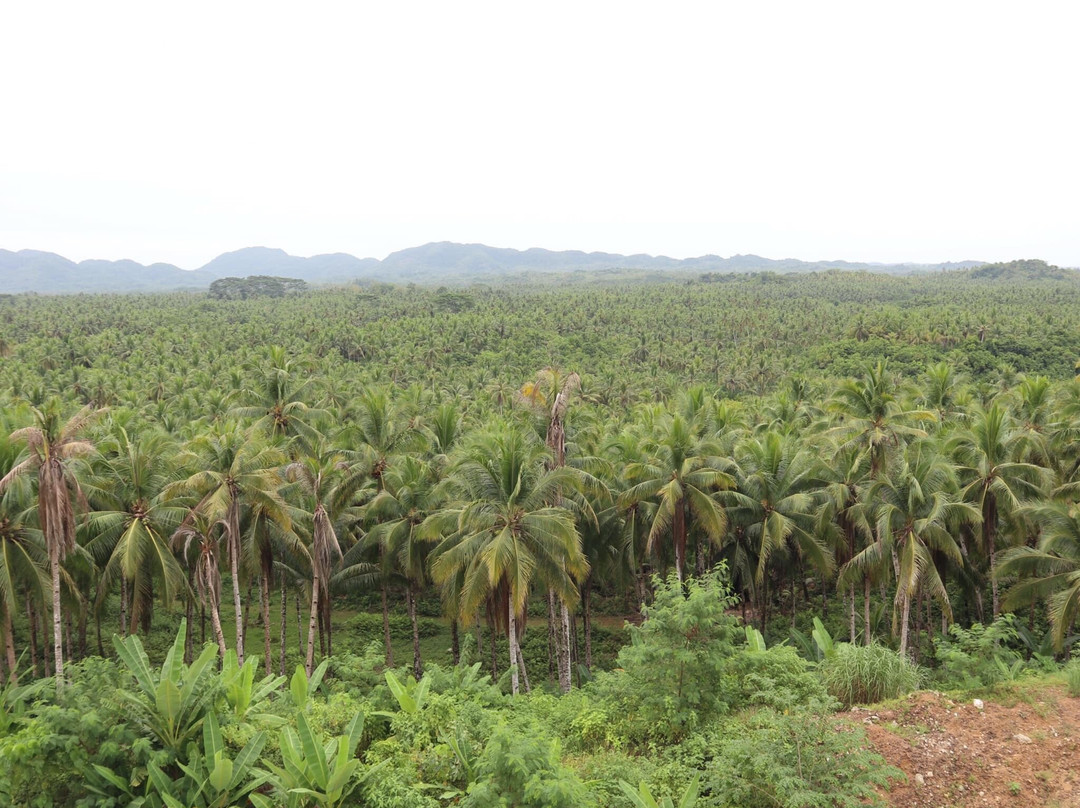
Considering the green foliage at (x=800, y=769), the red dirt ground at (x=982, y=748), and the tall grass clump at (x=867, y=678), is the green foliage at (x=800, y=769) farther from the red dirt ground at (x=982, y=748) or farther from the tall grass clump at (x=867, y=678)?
the tall grass clump at (x=867, y=678)

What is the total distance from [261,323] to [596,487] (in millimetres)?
106420

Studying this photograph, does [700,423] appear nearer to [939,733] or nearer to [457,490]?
[457,490]

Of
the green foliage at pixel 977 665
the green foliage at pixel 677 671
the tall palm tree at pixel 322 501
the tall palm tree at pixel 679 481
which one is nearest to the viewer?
the green foliage at pixel 677 671

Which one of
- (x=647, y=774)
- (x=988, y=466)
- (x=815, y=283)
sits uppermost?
(x=815, y=283)

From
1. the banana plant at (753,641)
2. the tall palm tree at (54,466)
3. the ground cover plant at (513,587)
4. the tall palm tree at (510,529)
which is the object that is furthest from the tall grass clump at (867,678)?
the tall palm tree at (54,466)

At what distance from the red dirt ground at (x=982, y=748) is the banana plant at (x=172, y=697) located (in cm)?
1150

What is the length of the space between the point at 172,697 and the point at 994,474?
2607cm

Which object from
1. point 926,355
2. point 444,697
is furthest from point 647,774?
point 926,355

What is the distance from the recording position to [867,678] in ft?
45.4

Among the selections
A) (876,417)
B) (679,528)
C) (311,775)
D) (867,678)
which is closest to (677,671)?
Answer: (867,678)

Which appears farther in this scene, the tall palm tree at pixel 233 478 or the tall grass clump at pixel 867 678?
the tall palm tree at pixel 233 478

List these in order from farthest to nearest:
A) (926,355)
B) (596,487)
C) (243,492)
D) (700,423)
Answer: (926,355) → (700,423) → (596,487) → (243,492)

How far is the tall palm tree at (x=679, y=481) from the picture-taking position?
2289 cm

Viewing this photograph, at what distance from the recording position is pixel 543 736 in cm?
1012
